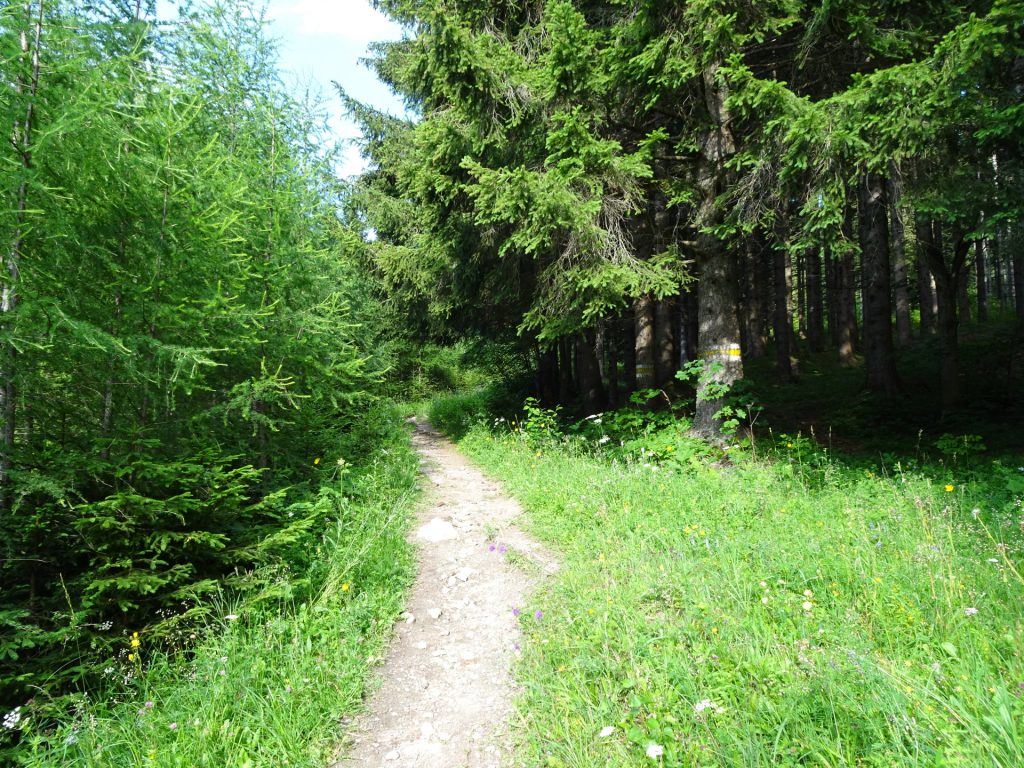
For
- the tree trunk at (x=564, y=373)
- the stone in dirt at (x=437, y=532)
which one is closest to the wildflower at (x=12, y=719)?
the stone in dirt at (x=437, y=532)

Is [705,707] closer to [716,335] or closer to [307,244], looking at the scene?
[307,244]

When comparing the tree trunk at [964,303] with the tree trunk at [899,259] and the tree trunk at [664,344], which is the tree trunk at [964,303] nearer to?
the tree trunk at [899,259]

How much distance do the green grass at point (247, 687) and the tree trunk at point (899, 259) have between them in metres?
7.81

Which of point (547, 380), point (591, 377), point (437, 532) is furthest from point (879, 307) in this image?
point (437, 532)

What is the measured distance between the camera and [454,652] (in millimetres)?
3674

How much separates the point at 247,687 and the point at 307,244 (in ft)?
13.7

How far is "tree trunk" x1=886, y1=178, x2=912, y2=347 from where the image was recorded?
6.47m

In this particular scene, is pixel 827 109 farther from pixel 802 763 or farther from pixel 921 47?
pixel 802 763

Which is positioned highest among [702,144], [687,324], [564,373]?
[702,144]

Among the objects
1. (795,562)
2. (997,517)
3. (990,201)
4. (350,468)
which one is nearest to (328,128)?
(350,468)

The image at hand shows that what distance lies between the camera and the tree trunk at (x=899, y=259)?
255 inches

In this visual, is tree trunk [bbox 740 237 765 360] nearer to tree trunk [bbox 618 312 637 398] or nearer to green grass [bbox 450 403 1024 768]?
tree trunk [bbox 618 312 637 398]

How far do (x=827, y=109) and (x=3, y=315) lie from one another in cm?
754

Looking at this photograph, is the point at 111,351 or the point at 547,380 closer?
the point at 111,351
